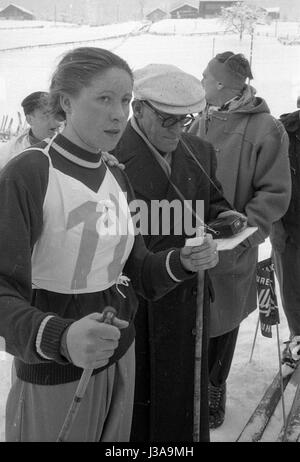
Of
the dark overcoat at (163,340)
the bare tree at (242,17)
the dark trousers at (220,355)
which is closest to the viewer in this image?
the dark overcoat at (163,340)

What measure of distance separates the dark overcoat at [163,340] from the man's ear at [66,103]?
65 cm

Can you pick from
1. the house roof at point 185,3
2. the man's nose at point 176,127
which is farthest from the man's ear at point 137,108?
the house roof at point 185,3

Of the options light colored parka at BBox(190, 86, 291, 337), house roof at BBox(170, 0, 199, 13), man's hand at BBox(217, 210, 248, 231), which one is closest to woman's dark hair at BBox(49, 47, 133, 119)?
man's hand at BBox(217, 210, 248, 231)

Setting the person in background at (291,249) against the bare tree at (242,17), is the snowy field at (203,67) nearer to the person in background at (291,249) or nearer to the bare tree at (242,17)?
the person in background at (291,249)

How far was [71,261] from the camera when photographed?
134 centimetres

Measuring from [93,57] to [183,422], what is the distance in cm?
154

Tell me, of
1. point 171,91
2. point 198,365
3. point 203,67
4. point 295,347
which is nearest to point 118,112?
point 171,91

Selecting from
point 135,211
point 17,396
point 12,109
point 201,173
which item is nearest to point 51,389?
point 17,396

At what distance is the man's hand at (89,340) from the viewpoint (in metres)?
1.12

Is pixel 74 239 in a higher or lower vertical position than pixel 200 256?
higher

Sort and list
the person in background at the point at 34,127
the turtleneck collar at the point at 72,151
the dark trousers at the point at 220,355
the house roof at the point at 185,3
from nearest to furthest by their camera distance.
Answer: the turtleneck collar at the point at 72,151 < the dark trousers at the point at 220,355 < the person in background at the point at 34,127 < the house roof at the point at 185,3

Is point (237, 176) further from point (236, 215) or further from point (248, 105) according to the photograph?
point (236, 215)

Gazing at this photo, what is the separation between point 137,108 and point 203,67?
55.7 ft

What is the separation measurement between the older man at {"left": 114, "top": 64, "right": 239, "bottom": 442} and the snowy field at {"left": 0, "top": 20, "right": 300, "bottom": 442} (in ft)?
0.92
